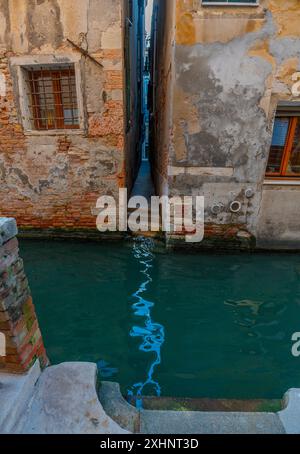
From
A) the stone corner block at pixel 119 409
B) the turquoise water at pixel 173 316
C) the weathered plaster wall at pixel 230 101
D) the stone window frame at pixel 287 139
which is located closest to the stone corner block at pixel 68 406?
the stone corner block at pixel 119 409

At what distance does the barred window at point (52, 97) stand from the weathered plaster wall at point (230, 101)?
2156mm

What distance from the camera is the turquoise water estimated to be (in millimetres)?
2855

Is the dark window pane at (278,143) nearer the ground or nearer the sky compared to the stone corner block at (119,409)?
nearer the sky

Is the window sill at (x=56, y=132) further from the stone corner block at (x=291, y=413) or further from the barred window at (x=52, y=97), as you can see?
the stone corner block at (x=291, y=413)

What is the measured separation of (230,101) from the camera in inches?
182

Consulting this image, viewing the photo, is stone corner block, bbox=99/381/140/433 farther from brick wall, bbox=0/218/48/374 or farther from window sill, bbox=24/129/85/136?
window sill, bbox=24/129/85/136

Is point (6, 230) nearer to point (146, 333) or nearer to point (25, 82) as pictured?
point (146, 333)

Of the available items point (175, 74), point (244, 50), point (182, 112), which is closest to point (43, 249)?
point (182, 112)

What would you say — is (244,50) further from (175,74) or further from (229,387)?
(229,387)

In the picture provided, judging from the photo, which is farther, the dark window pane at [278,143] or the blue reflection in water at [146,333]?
the dark window pane at [278,143]

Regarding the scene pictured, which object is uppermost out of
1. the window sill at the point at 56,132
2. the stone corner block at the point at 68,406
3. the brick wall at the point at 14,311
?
the window sill at the point at 56,132

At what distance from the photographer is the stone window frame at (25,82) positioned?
4871mm

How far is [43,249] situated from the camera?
5.59 metres

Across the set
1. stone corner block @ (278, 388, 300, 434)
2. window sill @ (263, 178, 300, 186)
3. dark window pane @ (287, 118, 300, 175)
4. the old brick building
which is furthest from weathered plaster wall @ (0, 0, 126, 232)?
stone corner block @ (278, 388, 300, 434)
